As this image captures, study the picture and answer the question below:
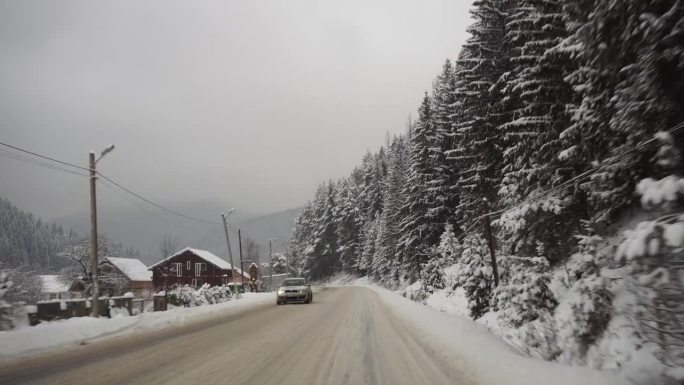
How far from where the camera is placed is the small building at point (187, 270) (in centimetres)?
7688

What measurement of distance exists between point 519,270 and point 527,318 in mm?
1343

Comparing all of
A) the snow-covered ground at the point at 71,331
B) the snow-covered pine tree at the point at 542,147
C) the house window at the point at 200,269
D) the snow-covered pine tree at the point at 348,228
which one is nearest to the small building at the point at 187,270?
the house window at the point at 200,269

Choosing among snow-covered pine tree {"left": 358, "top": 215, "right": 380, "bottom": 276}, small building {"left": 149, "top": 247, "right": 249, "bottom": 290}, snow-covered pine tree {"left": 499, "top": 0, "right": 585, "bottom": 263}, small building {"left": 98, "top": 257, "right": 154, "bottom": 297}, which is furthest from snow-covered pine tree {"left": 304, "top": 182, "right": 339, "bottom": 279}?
snow-covered pine tree {"left": 499, "top": 0, "right": 585, "bottom": 263}

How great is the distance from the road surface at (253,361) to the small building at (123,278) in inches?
1682

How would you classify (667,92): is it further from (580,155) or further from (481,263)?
(481,263)

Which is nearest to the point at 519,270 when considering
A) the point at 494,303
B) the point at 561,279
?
the point at 561,279

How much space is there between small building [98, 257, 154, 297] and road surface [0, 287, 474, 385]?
1682 inches

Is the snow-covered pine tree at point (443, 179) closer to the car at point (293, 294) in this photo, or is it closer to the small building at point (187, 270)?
the car at point (293, 294)

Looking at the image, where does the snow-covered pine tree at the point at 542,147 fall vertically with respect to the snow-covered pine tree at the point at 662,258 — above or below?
above

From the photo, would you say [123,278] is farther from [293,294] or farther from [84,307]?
[84,307]

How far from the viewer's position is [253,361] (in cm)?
685

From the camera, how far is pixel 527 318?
11227 mm

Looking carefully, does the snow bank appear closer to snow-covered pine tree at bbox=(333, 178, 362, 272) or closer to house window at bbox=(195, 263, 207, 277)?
snow-covered pine tree at bbox=(333, 178, 362, 272)

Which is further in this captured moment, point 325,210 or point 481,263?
point 325,210
